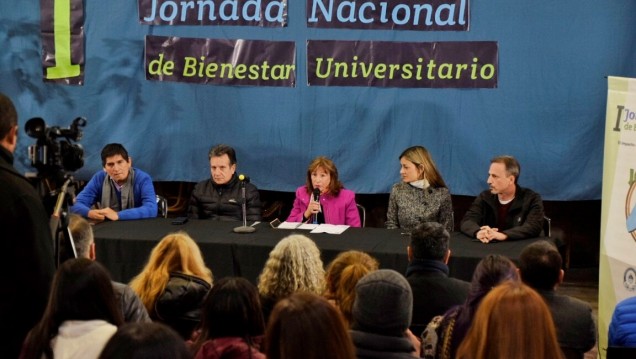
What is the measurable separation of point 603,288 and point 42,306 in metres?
3.36

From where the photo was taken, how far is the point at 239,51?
6.84 m

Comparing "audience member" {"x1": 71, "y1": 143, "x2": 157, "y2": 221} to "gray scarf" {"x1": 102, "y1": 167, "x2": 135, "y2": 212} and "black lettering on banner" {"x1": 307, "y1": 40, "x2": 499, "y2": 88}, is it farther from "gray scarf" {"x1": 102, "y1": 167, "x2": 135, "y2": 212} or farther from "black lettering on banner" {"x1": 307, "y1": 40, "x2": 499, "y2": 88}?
"black lettering on banner" {"x1": 307, "y1": 40, "x2": 499, "y2": 88}

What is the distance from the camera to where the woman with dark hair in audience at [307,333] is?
223 cm

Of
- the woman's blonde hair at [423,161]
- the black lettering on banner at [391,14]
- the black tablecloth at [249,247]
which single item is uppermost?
the black lettering on banner at [391,14]

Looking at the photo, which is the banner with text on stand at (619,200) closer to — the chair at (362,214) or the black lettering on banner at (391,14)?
the black lettering on banner at (391,14)

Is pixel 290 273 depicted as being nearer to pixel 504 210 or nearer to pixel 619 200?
pixel 619 200

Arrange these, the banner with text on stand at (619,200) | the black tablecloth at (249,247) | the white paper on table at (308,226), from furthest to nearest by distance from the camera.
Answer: the white paper on table at (308,226) → the black tablecloth at (249,247) → the banner with text on stand at (619,200)

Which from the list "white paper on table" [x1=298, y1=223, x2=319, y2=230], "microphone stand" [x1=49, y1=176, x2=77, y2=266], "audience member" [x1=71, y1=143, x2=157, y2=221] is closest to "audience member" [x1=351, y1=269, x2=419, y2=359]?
"microphone stand" [x1=49, y1=176, x2=77, y2=266]

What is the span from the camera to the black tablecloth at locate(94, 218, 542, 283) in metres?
5.18

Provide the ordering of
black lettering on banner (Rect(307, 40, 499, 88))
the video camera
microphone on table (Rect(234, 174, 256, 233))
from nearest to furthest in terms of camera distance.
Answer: the video camera
microphone on table (Rect(234, 174, 256, 233))
black lettering on banner (Rect(307, 40, 499, 88))

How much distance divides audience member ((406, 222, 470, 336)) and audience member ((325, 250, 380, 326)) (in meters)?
0.24

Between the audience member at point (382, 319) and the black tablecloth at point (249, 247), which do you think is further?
the black tablecloth at point (249, 247)

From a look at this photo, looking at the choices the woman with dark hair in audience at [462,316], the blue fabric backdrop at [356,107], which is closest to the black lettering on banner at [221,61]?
the blue fabric backdrop at [356,107]

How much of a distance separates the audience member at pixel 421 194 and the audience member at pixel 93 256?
2734mm
